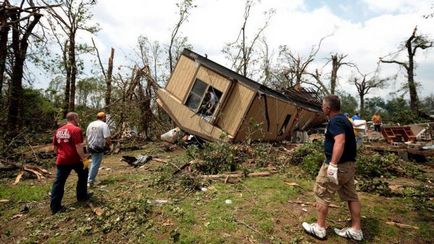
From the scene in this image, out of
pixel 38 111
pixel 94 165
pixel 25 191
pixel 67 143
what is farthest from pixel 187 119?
pixel 38 111

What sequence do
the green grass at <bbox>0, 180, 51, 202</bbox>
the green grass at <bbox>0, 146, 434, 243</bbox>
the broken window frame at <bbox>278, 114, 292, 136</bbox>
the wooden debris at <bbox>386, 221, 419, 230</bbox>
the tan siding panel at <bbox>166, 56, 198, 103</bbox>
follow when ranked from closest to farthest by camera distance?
the green grass at <bbox>0, 146, 434, 243</bbox>, the wooden debris at <bbox>386, 221, 419, 230</bbox>, the green grass at <bbox>0, 180, 51, 202</bbox>, the tan siding panel at <bbox>166, 56, 198, 103</bbox>, the broken window frame at <bbox>278, 114, 292, 136</bbox>

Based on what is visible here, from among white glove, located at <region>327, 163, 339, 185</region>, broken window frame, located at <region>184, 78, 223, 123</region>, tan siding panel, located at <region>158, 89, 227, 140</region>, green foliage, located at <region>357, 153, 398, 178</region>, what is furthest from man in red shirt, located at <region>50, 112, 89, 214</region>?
broken window frame, located at <region>184, 78, 223, 123</region>

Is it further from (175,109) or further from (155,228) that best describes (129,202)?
(175,109)

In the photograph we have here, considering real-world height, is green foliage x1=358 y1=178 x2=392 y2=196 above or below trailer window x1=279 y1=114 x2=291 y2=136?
below

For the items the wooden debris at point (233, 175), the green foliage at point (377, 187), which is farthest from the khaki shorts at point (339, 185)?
the wooden debris at point (233, 175)

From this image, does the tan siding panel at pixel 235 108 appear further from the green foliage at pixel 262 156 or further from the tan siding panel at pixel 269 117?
the green foliage at pixel 262 156

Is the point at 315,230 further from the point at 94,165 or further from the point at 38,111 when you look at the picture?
the point at 38,111

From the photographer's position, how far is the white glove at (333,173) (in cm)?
428

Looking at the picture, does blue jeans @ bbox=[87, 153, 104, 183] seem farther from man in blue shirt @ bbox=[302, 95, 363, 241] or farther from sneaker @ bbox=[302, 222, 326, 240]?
man in blue shirt @ bbox=[302, 95, 363, 241]

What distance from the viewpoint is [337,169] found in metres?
4.38

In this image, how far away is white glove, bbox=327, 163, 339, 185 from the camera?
14.0 ft

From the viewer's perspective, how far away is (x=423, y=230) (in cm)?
504

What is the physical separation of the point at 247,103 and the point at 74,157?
24.7 feet

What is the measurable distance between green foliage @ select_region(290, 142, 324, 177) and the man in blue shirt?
145 inches
